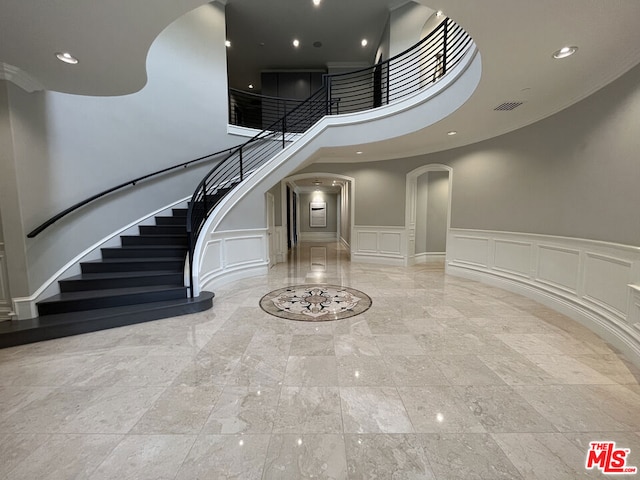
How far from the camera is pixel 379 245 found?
23.0 feet

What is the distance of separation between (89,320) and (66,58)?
8.66ft

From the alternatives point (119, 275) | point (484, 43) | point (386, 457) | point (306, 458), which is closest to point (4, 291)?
point (119, 275)

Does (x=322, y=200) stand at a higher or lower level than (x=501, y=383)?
higher

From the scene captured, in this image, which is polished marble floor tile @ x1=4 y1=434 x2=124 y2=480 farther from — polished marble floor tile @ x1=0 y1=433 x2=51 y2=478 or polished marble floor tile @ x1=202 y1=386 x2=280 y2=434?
polished marble floor tile @ x1=202 y1=386 x2=280 y2=434

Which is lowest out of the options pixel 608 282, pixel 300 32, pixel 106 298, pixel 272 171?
pixel 106 298

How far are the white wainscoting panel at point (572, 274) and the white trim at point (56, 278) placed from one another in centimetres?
624

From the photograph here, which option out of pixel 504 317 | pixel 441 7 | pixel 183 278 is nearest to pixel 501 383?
pixel 504 317

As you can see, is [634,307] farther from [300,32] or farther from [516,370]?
[300,32]

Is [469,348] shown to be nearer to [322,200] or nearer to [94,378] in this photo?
[94,378]

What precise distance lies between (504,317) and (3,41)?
579 centimetres

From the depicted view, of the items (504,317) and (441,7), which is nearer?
(441,7)

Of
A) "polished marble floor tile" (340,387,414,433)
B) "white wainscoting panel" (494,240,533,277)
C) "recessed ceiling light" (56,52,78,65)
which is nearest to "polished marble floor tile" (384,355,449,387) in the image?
"polished marble floor tile" (340,387,414,433)

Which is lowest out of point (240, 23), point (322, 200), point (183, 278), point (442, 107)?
point (183, 278)

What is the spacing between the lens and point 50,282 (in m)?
3.12
